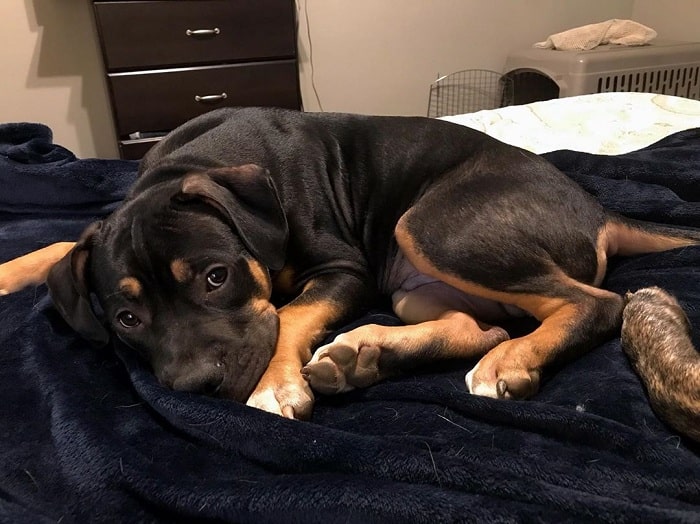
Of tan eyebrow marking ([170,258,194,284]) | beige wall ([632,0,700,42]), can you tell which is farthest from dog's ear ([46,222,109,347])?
beige wall ([632,0,700,42])

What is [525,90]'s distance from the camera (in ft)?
19.1

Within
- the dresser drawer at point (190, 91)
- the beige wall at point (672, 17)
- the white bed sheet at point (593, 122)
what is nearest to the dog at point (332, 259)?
the white bed sheet at point (593, 122)

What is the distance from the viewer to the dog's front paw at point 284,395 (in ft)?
4.64

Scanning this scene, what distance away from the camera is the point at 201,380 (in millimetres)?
1438

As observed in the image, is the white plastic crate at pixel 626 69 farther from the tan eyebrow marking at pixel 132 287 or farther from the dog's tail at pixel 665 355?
the tan eyebrow marking at pixel 132 287

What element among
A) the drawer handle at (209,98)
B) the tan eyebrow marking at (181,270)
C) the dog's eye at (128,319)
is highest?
the tan eyebrow marking at (181,270)

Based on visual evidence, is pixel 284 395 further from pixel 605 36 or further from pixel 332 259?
pixel 605 36

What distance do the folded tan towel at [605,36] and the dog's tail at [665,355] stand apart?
3.83 meters

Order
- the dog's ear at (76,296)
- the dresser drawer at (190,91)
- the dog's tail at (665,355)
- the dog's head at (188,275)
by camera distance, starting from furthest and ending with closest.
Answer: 1. the dresser drawer at (190,91)
2. the dog's ear at (76,296)
3. the dog's head at (188,275)
4. the dog's tail at (665,355)

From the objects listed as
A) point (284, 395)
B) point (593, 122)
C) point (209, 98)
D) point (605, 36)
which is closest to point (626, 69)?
point (605, 36)

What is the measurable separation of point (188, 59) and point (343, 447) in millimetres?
3831

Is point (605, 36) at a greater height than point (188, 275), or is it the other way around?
point (188, 275)

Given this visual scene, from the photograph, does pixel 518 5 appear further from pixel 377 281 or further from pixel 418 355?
pixel 418 355

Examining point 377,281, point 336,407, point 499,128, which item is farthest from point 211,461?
point 499,128
